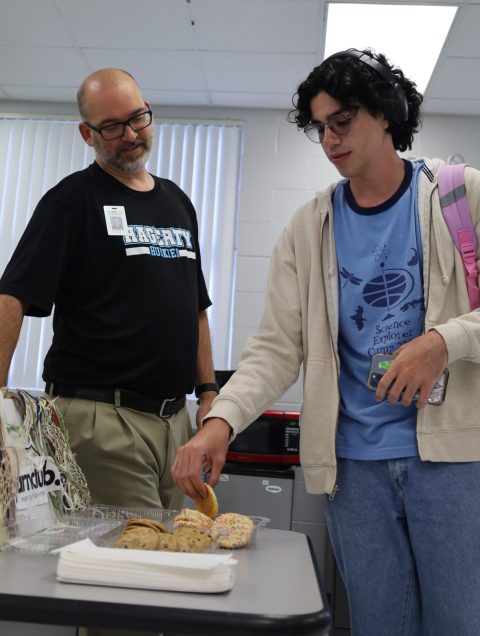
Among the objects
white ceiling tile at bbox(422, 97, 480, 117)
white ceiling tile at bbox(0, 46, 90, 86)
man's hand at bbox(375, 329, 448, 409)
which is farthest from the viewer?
→ white ceiling tile at bbox(422, 97, 480, 117)

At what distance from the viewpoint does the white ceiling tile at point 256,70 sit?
12.6 ft

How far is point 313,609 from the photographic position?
30.0 inches

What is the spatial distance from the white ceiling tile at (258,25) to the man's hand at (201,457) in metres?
2.71

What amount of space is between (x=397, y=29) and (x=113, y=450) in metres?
2.81

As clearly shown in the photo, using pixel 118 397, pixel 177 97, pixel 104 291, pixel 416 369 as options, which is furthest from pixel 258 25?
pixel 416 369

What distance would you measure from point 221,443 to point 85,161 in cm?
365

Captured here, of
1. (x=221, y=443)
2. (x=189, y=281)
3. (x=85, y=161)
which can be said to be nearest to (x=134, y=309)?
(x=189, y=281)

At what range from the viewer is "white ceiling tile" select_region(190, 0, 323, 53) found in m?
3.33

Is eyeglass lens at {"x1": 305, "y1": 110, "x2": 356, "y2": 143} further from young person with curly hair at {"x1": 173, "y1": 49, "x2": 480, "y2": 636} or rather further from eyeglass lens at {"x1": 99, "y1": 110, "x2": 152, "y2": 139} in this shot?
eyeglass lens at {"x1": 99, "y1": 110, "x2": 152, "y2": 139}

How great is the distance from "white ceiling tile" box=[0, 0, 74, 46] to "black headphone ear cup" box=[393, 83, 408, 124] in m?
2.59

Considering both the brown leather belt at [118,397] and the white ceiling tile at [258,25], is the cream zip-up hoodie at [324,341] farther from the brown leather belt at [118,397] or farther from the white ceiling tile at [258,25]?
the white ceiling tile at [258,25]

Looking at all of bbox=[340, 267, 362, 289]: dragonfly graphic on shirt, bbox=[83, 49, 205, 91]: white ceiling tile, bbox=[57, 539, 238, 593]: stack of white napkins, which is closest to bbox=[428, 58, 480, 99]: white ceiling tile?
bbox=[83, 49, 205, 91]: white ceiling tile

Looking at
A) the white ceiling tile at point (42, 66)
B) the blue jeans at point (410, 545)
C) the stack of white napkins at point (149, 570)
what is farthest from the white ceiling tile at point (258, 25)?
the stack of white napkins at point (149, 570)

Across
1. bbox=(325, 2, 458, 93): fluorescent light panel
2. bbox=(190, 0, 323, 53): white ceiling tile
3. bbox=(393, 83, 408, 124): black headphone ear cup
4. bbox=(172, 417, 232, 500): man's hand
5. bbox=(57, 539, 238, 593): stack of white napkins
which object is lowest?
bbox=(57, 539, 238, 593): stack of white napkins
